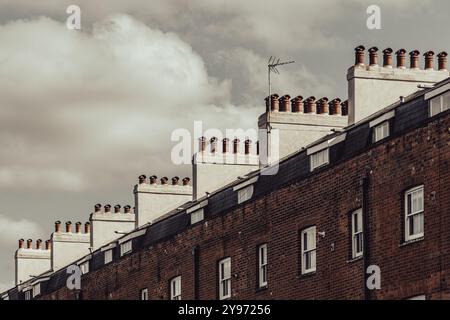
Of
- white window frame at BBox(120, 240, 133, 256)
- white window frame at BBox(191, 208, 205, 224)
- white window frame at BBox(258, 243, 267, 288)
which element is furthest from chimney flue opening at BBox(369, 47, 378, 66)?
white window frame at BBox(120, 240, 133, 256)

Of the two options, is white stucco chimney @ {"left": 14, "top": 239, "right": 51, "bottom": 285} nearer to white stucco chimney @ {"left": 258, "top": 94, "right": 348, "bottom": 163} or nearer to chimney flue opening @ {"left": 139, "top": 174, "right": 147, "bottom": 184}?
chimney flue opening @ {"left": 139, "top": 174, "right": 147, "bottom": 184}

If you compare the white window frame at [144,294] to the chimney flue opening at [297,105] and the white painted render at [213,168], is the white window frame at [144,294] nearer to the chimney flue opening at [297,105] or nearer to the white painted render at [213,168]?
the white painted render at [213,168]

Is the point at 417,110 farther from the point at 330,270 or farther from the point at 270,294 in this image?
the point at 270,294

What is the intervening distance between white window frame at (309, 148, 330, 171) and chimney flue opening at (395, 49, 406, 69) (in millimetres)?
5202

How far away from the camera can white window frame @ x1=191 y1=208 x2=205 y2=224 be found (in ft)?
193

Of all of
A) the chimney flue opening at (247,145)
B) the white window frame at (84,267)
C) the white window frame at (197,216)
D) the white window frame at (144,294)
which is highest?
the chimney flue opening at (247,145)

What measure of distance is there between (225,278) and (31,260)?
34451 mm

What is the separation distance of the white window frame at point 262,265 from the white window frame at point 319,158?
438 cm

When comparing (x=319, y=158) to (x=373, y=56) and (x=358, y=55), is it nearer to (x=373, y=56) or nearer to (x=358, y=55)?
(x=358, y=55)

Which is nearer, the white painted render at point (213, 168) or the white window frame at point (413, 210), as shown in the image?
the white window frame at point (413, 210)

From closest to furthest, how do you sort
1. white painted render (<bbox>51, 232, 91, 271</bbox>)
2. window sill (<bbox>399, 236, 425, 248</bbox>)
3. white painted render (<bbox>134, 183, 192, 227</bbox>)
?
window sill (<bbox>399, 236, 425, 248</bbox>) < white painted render (<bbox>134, 183, 192, 227</bbox>) < white painted render (<bbox>51, 232, 91, 271</bbox>)

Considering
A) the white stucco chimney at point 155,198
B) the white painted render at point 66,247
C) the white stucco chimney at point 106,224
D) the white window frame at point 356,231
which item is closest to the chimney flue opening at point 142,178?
the white stucco chimney at point 155,198

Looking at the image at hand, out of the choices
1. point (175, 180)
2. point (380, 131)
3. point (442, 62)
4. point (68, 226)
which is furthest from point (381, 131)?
point (68, 226)

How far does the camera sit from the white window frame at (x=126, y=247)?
6562 centimetres
